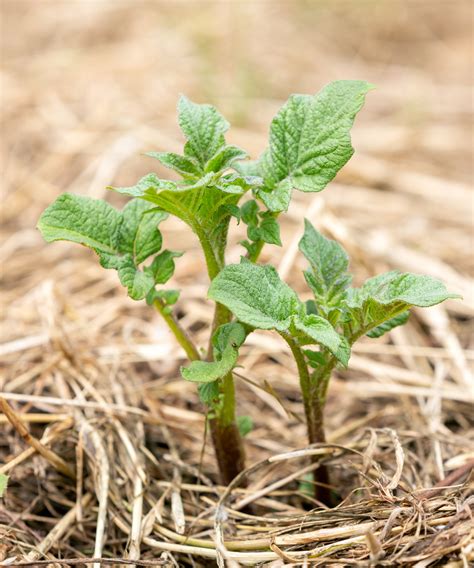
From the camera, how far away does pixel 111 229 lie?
1.46 meters

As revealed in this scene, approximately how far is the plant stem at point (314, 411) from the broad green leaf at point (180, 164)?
1.23 feet

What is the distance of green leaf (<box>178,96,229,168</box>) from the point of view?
142cm

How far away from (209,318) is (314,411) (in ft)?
2.93

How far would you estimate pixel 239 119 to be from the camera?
139 inches

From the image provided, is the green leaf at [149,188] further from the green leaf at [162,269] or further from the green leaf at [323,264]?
the green leaf at [323,264]

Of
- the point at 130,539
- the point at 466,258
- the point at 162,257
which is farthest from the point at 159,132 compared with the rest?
the point at 130,539

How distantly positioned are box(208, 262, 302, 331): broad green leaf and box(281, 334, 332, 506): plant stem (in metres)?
0.06

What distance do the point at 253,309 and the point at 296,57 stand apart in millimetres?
3280

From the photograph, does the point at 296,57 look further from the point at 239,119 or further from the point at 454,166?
the point at 454,166

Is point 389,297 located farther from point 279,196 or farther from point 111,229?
point 111,229

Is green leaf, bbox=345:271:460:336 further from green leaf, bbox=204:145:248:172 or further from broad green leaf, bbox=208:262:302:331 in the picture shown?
green leaf, bbox=204:145:248:172

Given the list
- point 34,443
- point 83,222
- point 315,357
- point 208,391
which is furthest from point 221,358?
point 34,443

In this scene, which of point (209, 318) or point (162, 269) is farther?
point (209, 318)

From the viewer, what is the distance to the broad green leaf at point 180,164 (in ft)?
4.46
